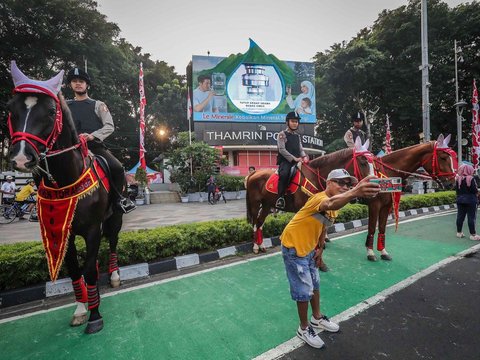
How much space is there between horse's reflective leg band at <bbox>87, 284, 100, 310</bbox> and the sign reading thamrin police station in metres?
24.2

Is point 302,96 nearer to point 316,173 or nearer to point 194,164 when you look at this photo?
point 194,164

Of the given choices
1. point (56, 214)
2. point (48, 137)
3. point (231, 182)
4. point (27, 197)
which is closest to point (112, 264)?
point (56, 214)

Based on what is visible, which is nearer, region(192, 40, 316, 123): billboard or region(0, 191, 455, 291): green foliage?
region(0, 191, 455, 291): green foliage

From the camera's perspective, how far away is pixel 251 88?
1110 inches

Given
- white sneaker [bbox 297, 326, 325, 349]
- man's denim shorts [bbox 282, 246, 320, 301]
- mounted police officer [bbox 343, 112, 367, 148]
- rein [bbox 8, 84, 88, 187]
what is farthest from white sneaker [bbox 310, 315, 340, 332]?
mounted police officer [bbox 343, 112, 367, 148]

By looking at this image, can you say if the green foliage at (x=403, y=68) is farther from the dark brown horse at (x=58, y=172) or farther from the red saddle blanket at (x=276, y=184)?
the dark brown horse at (x=58, y=172)

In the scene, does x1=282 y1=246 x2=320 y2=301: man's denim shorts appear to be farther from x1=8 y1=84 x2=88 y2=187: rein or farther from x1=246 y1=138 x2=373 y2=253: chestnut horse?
x1=8 y1=84 x2=88 y2=187: rein

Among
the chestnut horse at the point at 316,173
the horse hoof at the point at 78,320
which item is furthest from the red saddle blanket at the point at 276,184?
the horse hoof at the point at 78,320

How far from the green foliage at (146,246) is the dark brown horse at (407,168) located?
2523mm

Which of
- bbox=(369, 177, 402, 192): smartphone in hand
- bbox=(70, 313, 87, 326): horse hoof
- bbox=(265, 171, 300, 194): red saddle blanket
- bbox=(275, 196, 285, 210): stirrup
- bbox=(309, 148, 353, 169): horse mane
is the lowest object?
bbox=(70, 313, 87, 326): horse hoof

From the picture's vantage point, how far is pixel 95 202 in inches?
124

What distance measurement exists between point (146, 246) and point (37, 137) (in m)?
3.19

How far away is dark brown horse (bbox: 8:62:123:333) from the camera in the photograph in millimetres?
2287

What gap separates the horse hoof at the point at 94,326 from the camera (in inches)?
114
